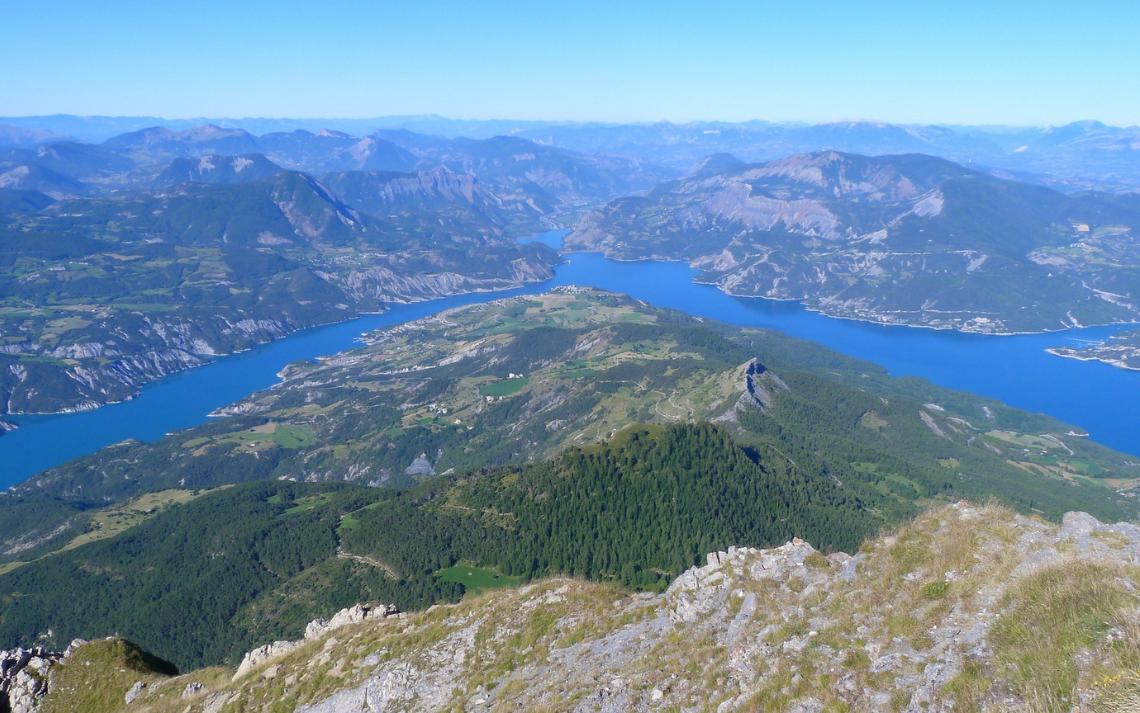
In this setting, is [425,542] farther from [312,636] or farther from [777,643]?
[777,643]

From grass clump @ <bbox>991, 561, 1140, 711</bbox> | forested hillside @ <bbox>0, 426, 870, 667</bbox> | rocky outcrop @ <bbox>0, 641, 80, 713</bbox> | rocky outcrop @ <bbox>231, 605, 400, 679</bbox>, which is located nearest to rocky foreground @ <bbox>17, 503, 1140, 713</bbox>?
grass clump @ <bbox>991, 561, 1140, 711</bbox>

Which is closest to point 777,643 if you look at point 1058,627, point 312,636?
point 1058,627

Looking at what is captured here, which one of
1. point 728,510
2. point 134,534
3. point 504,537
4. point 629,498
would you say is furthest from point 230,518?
point 728,510

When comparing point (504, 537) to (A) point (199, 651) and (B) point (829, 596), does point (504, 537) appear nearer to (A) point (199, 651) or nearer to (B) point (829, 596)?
(A) point (199, 651)

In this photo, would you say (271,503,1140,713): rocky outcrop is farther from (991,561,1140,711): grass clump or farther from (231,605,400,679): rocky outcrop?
(231,605,400,679): rocky outcrop

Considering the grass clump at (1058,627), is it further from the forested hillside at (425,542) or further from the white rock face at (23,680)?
the forested hillside at (425,542)

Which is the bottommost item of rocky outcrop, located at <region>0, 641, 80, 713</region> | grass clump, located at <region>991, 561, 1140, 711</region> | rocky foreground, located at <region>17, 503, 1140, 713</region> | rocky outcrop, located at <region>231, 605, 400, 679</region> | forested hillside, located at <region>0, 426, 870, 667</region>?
forested hillside, located at <region>0, 426, 870, 667</region>

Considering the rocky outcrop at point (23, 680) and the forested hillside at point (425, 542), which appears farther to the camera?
the forested hillside at point (425, 542)

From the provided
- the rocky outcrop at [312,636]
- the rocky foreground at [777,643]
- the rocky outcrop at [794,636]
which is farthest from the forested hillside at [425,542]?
the rocky outcrop at [794,636]
